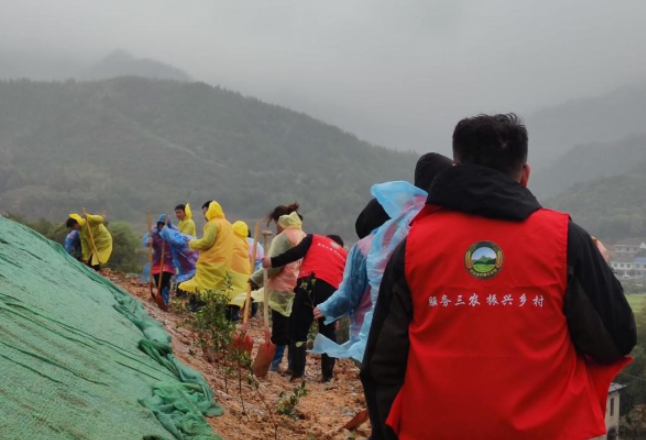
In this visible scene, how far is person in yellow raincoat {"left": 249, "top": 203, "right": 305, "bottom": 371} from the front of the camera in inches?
286

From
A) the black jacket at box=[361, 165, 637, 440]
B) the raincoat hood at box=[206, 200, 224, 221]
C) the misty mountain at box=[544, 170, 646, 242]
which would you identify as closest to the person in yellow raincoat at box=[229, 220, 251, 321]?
the raincoat hood at box=[206, 200, 224, 221]

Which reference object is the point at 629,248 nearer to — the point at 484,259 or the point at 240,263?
the point at 240,263

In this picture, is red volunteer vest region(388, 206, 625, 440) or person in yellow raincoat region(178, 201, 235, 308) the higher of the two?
red volunteer vest region(388, 206, 625, 440)

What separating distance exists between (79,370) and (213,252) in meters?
6.01

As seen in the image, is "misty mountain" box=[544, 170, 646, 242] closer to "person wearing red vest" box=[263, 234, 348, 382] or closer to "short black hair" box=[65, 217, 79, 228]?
"short black hair" box=[65, 217, 79, 228]

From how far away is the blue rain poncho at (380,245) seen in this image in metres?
3.64

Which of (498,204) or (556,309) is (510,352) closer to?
(556,309)

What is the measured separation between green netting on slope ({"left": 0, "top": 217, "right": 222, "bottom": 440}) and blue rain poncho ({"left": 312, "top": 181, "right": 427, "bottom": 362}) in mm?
816

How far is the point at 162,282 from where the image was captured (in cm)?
1125

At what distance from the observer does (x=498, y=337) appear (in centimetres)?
212

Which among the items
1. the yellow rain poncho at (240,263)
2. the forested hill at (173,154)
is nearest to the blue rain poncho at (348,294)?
the yellow rain poncho at (240,263)

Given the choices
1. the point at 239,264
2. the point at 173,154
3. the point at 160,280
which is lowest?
the point at 173,154

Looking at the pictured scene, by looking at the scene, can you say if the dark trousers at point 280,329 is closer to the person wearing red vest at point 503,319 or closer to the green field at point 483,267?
the person wearing red vest at point 503,319

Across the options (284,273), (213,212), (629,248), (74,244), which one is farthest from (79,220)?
(629,248)
